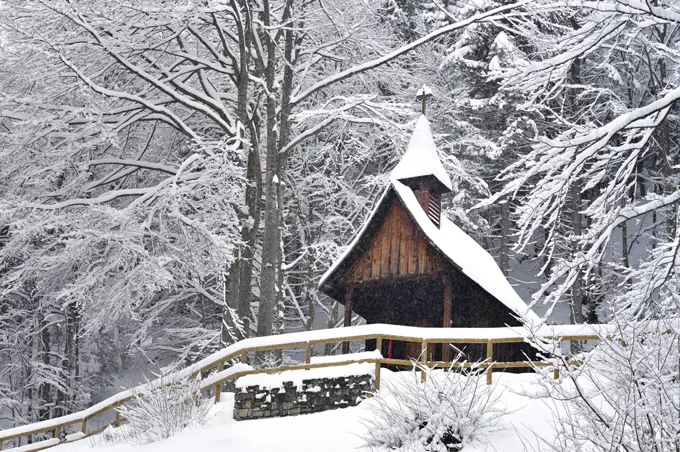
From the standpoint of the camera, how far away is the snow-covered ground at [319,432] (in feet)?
31.6

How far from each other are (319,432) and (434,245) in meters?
5.52

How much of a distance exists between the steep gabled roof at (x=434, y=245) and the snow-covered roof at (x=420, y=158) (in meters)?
0.55

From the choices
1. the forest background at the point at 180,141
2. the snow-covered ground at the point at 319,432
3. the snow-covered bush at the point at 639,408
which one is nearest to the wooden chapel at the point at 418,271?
the forest background at the point at 180,141

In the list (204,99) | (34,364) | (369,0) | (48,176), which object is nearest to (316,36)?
(369,0)

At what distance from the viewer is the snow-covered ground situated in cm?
962

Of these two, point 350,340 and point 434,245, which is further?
point 434,245

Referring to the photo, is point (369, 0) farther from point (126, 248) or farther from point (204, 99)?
point (126, 248)

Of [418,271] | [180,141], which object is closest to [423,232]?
[418,271]

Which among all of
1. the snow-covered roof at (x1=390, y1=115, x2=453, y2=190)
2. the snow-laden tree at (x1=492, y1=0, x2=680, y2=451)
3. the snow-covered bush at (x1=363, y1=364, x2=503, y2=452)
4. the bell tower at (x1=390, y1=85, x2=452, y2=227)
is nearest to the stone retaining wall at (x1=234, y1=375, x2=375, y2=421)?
the snow-covered bush at (x1=363, y1=364, x2=503, y2=452)

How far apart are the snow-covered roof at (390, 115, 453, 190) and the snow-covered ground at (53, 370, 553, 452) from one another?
5869 millimetres

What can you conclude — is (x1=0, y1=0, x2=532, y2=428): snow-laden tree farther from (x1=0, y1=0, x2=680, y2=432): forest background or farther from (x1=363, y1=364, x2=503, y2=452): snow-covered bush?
(x1=363, y1=364, x2=503, y2=452): snow-covered bush

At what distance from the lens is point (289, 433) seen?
1123cm

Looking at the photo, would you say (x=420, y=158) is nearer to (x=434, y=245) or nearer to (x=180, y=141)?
(x=434, y=245)

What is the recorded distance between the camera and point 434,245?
50.2 ft
